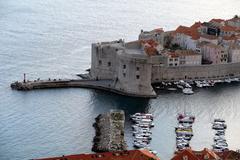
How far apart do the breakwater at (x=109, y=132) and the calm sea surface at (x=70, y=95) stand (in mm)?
495

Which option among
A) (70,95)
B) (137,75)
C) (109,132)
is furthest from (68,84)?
(109,132)

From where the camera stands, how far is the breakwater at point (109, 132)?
32.8 metres

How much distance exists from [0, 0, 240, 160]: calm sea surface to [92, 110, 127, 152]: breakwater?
49cm

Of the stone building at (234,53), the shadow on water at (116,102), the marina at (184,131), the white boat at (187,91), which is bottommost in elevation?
the marina at (184,131)

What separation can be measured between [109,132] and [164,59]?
39.4ft

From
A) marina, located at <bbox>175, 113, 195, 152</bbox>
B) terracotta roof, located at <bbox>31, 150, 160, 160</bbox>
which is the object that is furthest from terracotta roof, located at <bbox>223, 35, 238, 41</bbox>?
terracotta roof, located at <bbox>31, 150, 160, 160</bbox>

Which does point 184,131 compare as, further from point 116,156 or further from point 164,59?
point 164,59

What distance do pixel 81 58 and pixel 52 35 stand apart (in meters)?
7.24

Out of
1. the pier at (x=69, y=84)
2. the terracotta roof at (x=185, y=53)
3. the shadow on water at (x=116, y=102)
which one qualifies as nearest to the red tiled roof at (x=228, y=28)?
the terracotta roof at (x=185, y=53)

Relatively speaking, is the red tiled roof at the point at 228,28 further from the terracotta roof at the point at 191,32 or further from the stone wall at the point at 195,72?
the stone wall at the point at 195,72

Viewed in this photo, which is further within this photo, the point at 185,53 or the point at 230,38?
the point at 230,38

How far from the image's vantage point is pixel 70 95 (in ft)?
138

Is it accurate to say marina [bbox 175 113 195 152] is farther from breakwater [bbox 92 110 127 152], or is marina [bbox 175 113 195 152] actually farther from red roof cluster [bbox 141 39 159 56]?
red roof cluster [bbox 141 39 159 56]

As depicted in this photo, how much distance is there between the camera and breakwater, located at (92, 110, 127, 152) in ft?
107
